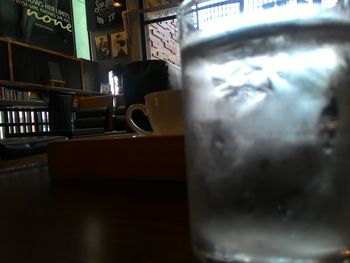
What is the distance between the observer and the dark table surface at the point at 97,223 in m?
0.26

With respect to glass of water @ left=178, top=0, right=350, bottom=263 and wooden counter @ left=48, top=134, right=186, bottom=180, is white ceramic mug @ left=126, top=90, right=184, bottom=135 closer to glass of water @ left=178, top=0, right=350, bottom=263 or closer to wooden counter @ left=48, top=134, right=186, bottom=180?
wooden counter @ left=48, top=134, right=186, bottom=180

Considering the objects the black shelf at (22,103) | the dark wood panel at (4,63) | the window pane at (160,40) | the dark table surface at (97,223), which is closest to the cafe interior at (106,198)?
the dark table surface at (97,223)

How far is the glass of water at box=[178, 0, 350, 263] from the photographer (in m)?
0.19

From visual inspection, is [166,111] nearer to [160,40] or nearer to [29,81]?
[29,81]

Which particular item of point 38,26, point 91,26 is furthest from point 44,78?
point 91,26

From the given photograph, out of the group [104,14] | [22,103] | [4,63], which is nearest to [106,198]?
[22,103]

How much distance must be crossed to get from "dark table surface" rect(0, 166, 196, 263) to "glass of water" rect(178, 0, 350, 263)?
6cm

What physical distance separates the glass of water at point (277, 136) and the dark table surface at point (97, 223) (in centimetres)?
6

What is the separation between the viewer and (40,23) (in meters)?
5.01

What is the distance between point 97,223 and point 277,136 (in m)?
0.22

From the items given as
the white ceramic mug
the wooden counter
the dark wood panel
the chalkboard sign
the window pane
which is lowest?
the wooden counter

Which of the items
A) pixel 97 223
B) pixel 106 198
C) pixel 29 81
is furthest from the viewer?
pixel 29 81

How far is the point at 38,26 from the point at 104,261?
17.7ft

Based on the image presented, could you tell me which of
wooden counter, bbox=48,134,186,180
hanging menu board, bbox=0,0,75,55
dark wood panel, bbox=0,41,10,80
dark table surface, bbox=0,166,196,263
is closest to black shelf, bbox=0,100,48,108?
dark wood panel, bbox=0,41,10,80
